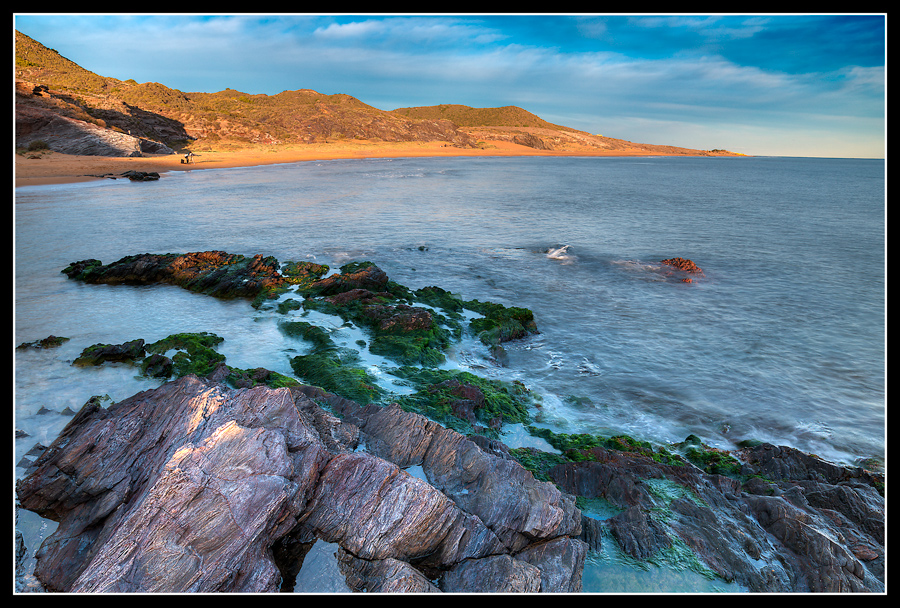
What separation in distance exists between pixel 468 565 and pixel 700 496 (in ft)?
13.0

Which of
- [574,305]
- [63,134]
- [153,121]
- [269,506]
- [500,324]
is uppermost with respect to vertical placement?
[153,121]

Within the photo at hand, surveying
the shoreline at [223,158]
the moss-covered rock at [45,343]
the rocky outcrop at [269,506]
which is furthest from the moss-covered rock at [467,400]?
the shoreline at [223,158]

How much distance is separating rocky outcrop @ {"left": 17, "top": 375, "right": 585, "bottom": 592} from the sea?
55 centimetres

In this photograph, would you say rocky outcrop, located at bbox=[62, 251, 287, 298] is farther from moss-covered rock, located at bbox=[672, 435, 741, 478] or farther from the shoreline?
the shoreline

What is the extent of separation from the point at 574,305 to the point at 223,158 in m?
67.3

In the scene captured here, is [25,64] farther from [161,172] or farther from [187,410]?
[187,410]

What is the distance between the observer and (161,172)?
52312 millimetres

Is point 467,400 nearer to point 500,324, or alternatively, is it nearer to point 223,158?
point 500,324

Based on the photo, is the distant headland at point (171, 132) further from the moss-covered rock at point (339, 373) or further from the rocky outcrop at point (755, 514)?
the rocky outcrop at point (755, 514)

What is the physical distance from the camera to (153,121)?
75.0m

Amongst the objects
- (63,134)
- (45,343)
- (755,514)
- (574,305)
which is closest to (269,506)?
(755,514)

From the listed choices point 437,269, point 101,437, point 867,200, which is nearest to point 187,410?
point 101,437

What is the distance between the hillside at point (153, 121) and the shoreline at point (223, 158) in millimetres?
2698

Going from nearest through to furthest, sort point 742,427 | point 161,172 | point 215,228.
→ point 742,427 → point 215,228 → point 161,172
